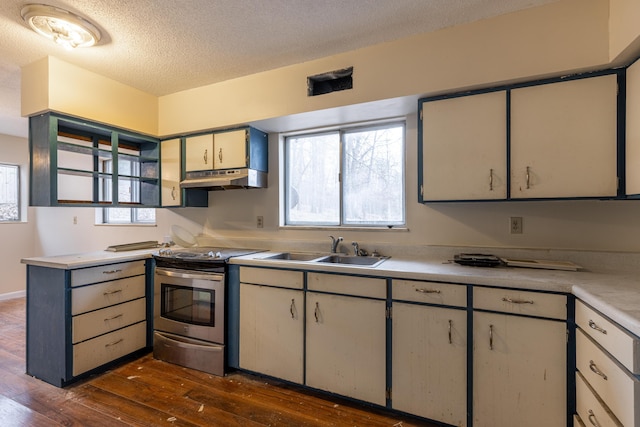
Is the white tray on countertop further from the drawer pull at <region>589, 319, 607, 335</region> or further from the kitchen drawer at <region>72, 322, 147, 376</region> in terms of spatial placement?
the kitchen drawer at <region>72, 322, 147, 376</region>

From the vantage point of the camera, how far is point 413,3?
1.73m

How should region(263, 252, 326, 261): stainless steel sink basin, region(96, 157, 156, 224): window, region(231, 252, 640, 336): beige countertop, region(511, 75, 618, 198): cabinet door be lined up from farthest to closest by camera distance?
region(96, 157, 156, 224): window
region(263, 252, 326, 261): stainless steel sink basin
region(511, 75, 618, 198): cabinet door
region(231, 252, 640, 336): beige countertop

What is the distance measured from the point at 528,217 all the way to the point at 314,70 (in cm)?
188

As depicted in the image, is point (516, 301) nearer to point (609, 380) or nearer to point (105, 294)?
point (609, 380)

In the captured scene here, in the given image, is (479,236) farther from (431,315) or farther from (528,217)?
(431,315)

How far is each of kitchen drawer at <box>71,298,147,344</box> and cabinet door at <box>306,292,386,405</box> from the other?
1609 millimetres

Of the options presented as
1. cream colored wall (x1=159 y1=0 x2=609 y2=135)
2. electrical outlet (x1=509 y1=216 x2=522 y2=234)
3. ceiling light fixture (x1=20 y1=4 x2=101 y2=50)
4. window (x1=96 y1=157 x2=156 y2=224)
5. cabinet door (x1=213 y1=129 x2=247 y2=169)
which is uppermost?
ceiling light fixture (x1=20 y1=4 x2=101 y2=50)

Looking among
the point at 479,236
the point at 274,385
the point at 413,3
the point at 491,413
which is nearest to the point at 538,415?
the point at 491,413

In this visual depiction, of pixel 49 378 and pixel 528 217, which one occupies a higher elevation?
pixel 528 217

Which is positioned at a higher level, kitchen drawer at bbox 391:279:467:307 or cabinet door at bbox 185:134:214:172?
cabinet door at bbox 185:134:214:172

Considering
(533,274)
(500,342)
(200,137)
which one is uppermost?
(200,137)

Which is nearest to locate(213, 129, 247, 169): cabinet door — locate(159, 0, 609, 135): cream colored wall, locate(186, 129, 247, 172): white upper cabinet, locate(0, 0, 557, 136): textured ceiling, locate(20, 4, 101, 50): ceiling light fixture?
locate(186, 129, 247, 172): white upper cabinet

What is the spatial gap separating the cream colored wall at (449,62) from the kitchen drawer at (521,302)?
1251 mm

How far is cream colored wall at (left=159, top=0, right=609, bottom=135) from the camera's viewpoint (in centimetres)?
167
